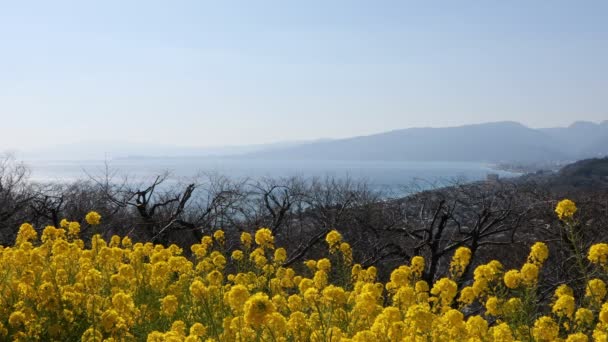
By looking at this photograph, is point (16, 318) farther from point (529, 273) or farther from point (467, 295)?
point (529, 273)

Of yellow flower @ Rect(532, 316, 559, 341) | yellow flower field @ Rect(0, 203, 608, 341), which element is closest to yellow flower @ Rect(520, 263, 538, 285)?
yellow flower field @ Rect(0, 203, 608, 341)

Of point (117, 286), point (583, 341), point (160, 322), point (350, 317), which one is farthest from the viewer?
point (117, 286)

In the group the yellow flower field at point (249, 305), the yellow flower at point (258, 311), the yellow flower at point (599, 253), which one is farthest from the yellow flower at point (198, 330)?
the yellow flower at point (599, 253)

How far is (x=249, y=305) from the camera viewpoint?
2818 mm

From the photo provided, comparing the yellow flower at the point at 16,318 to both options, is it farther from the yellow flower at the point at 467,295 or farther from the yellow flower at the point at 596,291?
the yellow flower at the point at 596,291

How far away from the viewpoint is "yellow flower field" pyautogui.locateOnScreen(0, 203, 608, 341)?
3.79 meters

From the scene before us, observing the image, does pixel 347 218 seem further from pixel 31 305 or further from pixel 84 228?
pixel 31 305

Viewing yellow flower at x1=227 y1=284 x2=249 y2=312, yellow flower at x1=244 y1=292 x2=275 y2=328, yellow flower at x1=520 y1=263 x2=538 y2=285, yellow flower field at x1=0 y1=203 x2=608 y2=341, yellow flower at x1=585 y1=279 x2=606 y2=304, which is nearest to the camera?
yellow flower at x1=244 y1=292 x2=275 y2=328

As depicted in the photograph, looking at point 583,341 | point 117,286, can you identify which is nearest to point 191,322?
point 117,286

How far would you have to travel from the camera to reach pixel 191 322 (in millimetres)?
5062

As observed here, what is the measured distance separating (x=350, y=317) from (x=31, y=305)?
9.21ft

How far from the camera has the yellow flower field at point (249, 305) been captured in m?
3.79

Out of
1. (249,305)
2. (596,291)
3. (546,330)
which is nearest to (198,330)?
(249,305)

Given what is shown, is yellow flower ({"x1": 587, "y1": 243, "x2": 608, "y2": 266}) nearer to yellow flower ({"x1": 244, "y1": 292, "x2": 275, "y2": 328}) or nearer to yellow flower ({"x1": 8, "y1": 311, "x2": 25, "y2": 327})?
yellow flower ({"x1": 244, "y1": 292, "x2": 275, "y2": 328})
